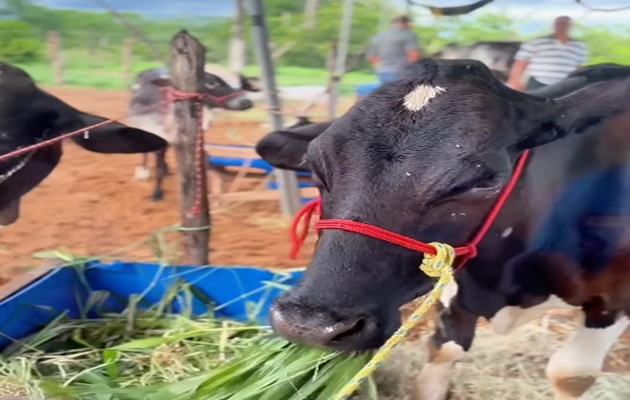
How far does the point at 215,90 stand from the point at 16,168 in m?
1.09

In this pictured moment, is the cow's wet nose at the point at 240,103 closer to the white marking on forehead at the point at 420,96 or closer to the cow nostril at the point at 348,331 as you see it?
the white marking on forehead at the point at 420,96

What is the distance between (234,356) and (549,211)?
117 centimetres

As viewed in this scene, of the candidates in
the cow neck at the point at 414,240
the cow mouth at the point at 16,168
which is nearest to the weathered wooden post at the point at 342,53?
the cow mouth at the point at 16,168

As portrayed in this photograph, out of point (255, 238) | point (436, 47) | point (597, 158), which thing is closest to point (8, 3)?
point (255, 238)

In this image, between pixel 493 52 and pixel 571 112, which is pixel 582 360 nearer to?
pixel 571 112

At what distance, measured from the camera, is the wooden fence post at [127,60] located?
11.7ft

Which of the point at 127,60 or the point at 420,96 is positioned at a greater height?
the point at 420,96

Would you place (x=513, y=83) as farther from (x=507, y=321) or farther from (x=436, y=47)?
(x=507, y=321)

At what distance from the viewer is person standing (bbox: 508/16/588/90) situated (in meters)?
3.42

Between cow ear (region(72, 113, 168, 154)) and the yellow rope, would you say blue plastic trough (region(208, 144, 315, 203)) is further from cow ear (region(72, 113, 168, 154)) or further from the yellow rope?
the yellow rope

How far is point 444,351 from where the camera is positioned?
7.92ft

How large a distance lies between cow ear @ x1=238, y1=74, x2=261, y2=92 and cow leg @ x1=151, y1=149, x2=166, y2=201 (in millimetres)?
660

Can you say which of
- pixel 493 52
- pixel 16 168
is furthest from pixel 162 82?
pixel 493 52

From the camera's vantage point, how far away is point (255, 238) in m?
4.03
